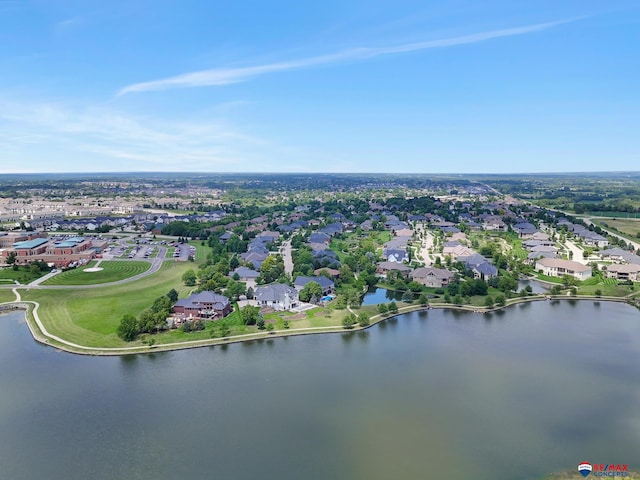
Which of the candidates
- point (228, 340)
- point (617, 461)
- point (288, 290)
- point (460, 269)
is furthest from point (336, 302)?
point (617, 461)

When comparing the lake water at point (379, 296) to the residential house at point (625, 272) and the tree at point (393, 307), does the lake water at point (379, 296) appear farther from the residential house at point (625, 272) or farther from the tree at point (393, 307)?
the residential house at point (625, 272)

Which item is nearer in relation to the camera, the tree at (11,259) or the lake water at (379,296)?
the lake water at (379,296)

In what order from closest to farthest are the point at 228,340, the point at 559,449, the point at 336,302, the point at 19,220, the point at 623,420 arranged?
1. the point at 559,449
2. the point at 623,420
3. the point at 228,340
4. the point at 336,302
5. the point at 19,220

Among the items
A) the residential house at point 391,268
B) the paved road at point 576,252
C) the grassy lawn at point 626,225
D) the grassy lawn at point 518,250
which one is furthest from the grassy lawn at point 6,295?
the grassy lawn at point 626,225

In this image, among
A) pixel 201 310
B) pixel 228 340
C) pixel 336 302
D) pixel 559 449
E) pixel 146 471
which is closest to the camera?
pixel 146 471

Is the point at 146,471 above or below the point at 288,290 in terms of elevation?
below

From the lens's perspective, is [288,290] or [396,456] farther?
[288,290]

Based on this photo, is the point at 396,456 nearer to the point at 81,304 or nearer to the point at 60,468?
the point at 60,468
